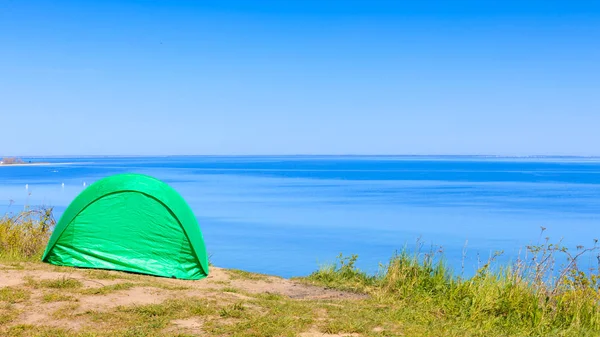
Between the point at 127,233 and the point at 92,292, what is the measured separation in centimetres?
288

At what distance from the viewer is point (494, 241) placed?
2786 centimetres

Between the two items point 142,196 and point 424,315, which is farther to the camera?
point 142,196

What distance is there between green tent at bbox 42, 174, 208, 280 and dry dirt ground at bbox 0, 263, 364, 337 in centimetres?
43

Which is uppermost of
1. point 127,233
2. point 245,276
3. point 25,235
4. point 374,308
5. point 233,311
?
point 127,233

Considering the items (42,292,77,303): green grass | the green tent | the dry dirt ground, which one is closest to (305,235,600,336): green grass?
the dry dirt ground

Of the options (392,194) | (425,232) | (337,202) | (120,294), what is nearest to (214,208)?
(337,202)

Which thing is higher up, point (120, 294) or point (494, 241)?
point (120, 294)

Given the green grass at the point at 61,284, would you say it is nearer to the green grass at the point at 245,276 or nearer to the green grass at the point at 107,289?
the green grass at the point at 107,289

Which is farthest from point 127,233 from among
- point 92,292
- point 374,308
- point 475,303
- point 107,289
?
point 475,303

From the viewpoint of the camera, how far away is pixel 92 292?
8.49 metres

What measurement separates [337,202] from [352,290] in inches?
1457

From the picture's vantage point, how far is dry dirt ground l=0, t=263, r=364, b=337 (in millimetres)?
7355

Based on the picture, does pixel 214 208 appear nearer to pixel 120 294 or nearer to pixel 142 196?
pixel 142 196

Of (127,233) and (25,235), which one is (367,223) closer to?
(25,235)
